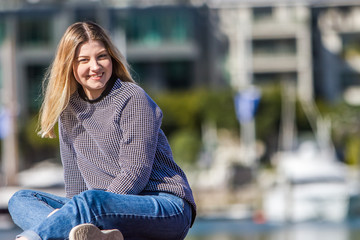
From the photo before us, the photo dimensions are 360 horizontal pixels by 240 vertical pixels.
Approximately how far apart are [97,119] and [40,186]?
114 feet

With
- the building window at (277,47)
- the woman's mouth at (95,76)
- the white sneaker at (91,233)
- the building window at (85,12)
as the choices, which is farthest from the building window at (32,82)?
the white sneaker at (91,233)

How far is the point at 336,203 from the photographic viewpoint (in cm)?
2864

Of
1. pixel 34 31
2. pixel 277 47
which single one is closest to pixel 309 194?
pixel 34 31

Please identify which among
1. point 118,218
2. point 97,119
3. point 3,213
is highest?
point 97,119

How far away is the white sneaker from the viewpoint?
3.19 meters

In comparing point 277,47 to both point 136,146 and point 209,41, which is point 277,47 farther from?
point 136,146

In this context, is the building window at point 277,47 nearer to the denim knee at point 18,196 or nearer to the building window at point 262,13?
the building window at point 262,13

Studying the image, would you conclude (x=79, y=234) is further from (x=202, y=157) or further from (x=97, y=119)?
(x=202, y=157)

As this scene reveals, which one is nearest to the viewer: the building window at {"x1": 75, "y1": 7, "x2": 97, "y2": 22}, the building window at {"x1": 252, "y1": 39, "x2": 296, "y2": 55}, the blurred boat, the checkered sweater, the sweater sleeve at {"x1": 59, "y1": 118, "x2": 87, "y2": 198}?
the checkered sweater

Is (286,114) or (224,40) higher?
(224,40)

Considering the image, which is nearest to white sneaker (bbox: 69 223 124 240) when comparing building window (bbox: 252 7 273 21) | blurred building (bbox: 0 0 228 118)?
blurred building (bbox: 0 0 228 118)

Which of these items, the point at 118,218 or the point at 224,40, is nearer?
the point at 118,218

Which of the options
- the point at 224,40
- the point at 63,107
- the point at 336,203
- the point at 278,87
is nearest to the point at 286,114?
the point at 278,87

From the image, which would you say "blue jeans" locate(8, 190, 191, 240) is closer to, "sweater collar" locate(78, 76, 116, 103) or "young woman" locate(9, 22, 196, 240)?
"young woman" locate(9, 22, 196, 240)
